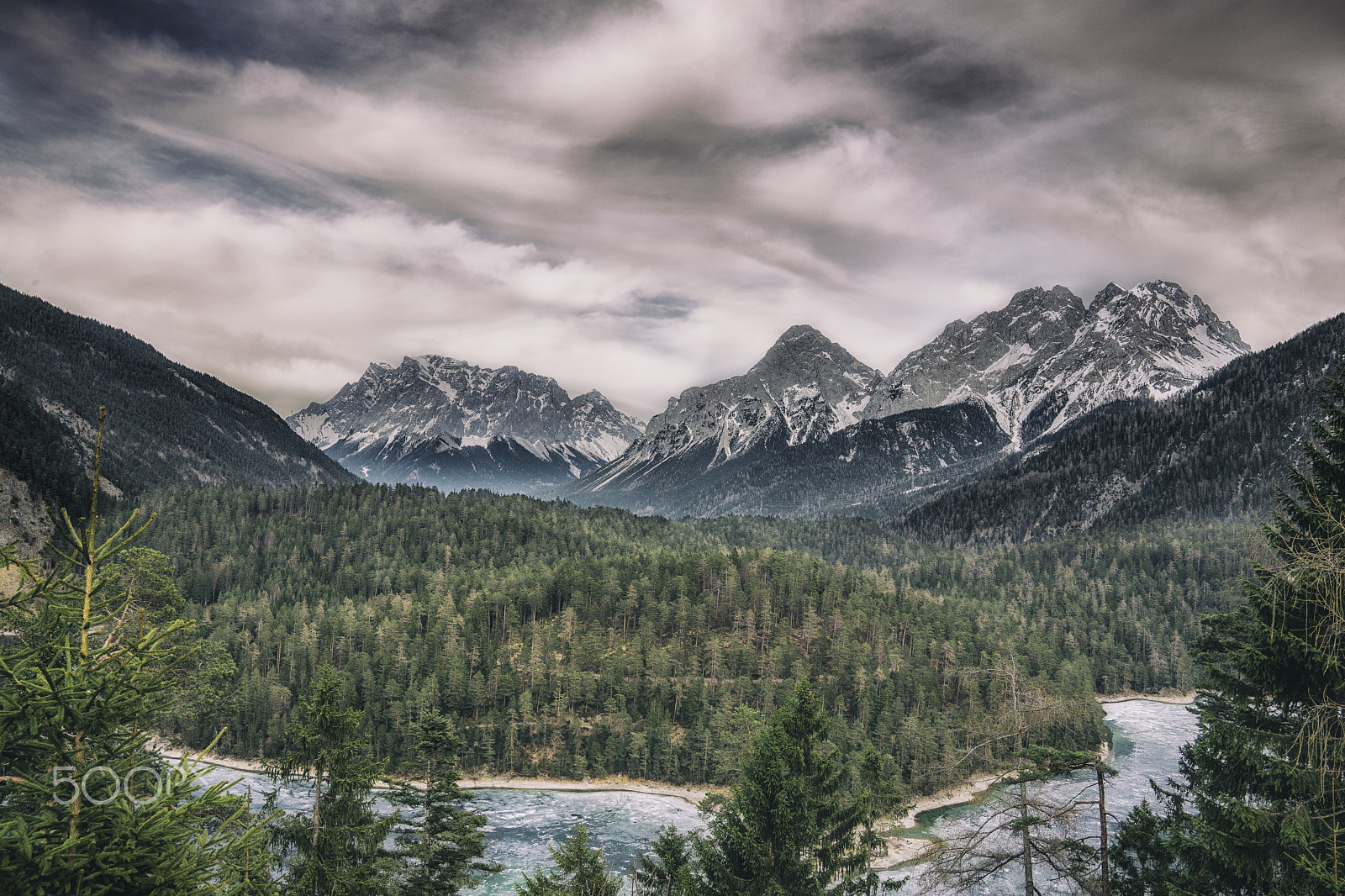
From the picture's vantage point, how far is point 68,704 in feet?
32.9

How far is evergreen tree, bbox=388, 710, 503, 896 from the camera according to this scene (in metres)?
35.2

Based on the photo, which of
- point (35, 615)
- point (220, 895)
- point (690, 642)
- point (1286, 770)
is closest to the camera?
point (220, 895)

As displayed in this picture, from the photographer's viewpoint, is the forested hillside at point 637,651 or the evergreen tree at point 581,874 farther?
the forested hillside at point 637,651

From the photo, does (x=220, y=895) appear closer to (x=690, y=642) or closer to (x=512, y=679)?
(x=512, y=679)

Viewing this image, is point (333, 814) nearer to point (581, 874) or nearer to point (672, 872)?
point (581, 874)

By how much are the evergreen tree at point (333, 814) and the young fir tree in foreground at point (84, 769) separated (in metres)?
18.2

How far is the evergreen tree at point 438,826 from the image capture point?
35250 millimetres

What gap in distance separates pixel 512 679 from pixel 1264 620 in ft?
357

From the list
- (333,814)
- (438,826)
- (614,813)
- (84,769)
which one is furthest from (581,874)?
(614,813)

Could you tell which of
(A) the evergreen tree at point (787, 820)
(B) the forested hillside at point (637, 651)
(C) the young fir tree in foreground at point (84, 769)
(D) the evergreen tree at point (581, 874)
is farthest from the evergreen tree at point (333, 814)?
(B) the forested hillside at point (637, 651)

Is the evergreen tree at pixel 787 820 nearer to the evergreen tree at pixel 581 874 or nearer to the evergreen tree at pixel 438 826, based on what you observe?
the evergreen tree at pixel 581 874

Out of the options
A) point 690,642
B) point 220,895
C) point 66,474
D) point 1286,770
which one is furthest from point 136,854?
point 66,474

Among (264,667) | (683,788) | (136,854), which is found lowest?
(683,788)

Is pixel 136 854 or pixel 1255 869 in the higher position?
pixel 136 854
